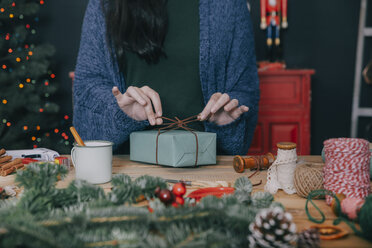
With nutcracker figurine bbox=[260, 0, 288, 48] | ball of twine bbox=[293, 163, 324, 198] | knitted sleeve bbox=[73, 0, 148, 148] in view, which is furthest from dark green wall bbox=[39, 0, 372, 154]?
ball of twine bbox=[293, 163, 324, 198]

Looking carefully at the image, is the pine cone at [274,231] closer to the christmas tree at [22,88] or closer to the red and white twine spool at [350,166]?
the red and white twine spool at [350,166]

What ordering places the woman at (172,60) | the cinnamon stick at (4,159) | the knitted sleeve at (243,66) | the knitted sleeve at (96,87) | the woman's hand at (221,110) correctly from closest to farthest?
the cinnamon stick at (4,159)
the woman's hand at (221,110)
the knitted sleeve at (96,87)
the woman at (172,60)
the knitted sleeve at (243,66)

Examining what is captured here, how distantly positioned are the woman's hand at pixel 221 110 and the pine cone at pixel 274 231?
0.57 metres

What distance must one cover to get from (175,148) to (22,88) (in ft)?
8.10

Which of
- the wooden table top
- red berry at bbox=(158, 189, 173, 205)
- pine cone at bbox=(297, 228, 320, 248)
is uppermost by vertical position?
red berry at bbox=(158, 189, 173, 205)

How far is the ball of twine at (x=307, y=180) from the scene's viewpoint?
0.67m

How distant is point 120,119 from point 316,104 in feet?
8.93

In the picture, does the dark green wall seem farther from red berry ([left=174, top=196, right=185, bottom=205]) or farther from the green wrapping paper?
red berry ([left=174, top=196, right=185, bottom=205])

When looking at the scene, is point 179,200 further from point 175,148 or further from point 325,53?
point 325,53

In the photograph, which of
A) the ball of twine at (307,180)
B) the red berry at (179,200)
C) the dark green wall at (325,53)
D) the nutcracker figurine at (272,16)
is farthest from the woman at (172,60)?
the dark green wall at (325,53)

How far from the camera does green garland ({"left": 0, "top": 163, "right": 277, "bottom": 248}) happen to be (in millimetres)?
377

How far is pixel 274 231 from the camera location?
43 cm

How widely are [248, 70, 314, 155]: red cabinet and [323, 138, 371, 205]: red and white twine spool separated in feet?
6.99

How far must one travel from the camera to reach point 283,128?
2.74 metres
